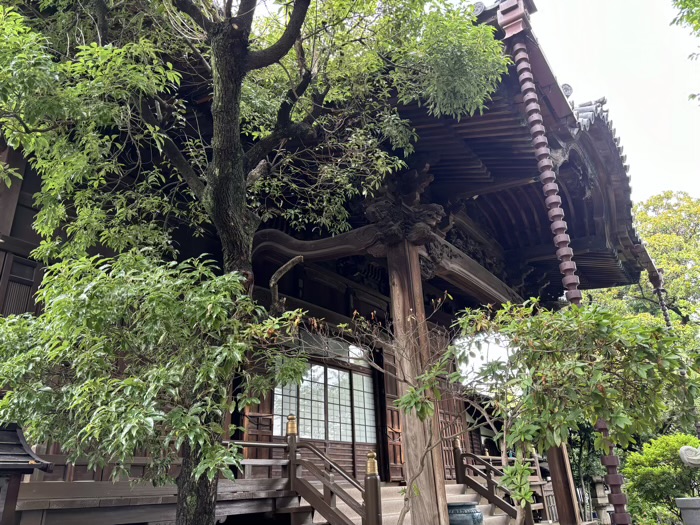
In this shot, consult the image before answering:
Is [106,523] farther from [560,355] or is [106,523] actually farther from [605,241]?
[605,241]

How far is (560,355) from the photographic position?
118 inches

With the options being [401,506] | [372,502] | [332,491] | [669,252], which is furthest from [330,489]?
[669,252]

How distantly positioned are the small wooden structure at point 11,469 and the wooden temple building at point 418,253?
40 cm

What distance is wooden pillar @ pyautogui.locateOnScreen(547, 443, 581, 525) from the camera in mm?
5656

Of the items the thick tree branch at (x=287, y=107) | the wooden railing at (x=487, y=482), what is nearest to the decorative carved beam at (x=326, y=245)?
the thick tree branch at (x=287, y=107)

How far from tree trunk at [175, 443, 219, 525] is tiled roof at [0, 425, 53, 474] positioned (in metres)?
0.98

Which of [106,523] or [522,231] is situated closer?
[106,523]

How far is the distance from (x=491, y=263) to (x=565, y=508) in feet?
14.1

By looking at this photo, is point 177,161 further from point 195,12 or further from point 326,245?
point 326,245

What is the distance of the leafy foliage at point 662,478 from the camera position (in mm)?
8922

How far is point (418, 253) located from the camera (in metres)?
5.89

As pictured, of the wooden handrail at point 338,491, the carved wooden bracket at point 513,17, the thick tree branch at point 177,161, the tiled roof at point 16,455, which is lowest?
the wooden handrail at point 338,491

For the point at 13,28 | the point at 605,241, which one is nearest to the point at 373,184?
the point at 13,28

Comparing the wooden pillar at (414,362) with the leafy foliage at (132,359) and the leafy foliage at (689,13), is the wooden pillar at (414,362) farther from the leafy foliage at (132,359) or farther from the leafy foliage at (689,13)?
the leafy foliage at (689,13)
